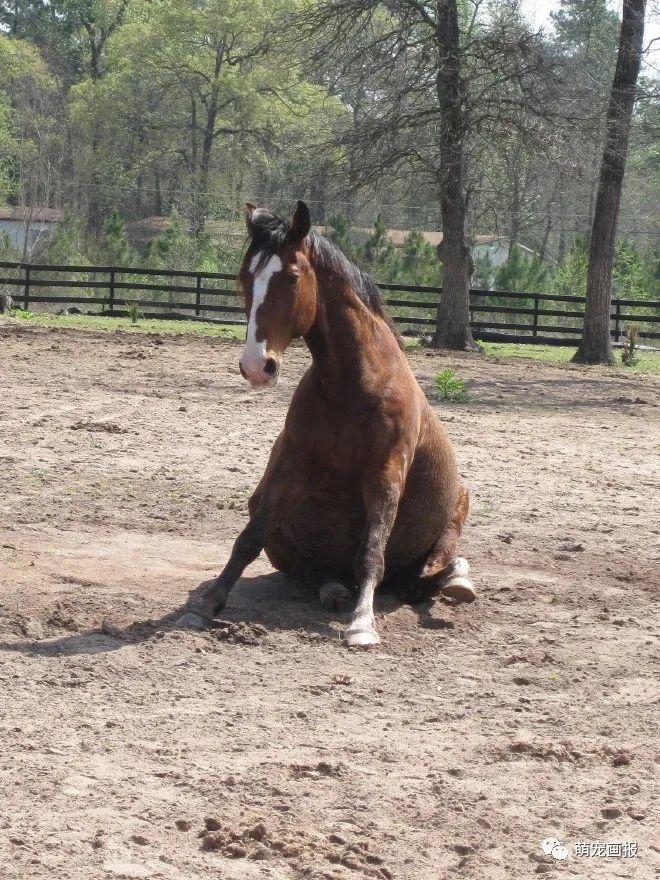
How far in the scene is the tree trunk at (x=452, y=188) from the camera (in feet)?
70.1

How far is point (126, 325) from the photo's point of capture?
23.9 meters

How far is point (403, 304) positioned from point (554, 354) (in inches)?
167

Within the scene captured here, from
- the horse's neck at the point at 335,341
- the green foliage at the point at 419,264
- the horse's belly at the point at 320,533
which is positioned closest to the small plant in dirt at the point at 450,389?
the horse's belly at the point at 320,533

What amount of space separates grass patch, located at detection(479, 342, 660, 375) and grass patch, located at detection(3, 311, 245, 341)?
546 centimetres

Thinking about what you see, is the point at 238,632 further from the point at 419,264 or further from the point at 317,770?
the point at 419,264

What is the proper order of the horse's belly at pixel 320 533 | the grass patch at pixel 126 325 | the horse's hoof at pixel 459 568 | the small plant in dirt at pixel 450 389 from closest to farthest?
the horse's belly at pixel 320 533
the horse's hoof at pixel 459 568
the small plant in dirt at pixel 450 389
the grass patch at pixel 126 325

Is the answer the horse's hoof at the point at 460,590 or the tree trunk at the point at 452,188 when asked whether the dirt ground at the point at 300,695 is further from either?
the tree trunk at the point at 452,188

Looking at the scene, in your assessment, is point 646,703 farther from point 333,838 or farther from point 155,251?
point 155,251

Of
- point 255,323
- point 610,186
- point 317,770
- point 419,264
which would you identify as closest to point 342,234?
point 419,264

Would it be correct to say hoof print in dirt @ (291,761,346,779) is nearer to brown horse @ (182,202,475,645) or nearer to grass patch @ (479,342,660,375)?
brown horse @ (182,202,475,645)

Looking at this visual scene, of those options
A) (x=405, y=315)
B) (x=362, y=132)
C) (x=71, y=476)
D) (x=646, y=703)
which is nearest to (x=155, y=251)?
(x=405, y=315)

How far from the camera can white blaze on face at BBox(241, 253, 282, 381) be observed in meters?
5.09

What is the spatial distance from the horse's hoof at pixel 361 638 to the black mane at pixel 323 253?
1633mm

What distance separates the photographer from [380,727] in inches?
169
